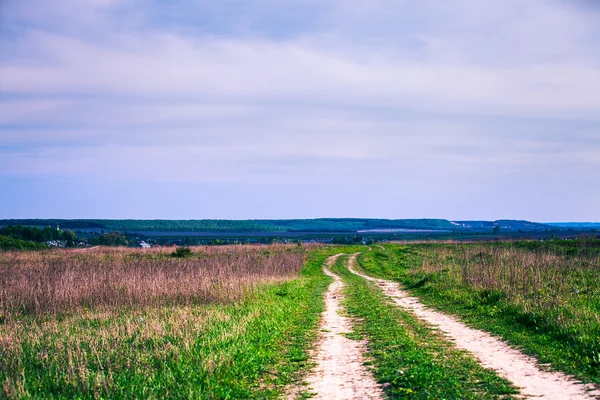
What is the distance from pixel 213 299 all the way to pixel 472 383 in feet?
38.3

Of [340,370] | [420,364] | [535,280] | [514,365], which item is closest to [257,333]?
[340,370]

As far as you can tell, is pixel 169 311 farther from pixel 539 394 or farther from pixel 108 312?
pixel 539 394

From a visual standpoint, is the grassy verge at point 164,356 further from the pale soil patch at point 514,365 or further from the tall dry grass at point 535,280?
the tall dry grass at point 535,280

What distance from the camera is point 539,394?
24.5 feet

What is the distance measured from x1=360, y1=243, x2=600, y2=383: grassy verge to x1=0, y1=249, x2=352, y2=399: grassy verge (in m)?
4.43

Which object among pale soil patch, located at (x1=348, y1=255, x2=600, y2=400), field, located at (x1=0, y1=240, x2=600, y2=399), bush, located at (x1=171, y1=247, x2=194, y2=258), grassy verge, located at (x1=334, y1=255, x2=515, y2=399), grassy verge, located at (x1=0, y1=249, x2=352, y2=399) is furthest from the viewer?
bush, located at (x1=171, y1=247, x2=194, y2=258)

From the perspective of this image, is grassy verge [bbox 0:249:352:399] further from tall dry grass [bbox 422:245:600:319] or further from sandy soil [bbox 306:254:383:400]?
tall dry grass [bbox 422:245:600:319]

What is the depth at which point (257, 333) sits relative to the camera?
1220 cm

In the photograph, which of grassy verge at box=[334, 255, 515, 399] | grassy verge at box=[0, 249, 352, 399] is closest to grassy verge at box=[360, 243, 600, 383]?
grassy verge at box=[334, 255, 515, 399]

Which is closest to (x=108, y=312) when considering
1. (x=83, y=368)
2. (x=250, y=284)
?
(x=250, y=284)

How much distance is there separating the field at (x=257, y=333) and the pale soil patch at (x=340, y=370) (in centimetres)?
10

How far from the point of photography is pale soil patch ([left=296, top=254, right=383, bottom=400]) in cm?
790

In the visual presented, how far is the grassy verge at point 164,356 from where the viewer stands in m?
8.11

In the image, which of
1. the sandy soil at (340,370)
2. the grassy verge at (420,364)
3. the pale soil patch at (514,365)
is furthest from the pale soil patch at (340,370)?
the pale soil patch at (514,365)
